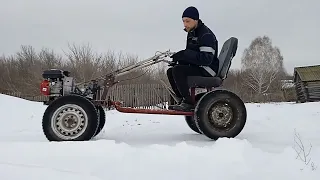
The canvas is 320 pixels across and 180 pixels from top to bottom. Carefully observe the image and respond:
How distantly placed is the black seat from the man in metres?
0.07

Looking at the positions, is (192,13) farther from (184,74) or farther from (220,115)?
(220,115)

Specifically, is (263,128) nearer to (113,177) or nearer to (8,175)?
(113,177)

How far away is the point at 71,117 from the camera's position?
15.2 ft

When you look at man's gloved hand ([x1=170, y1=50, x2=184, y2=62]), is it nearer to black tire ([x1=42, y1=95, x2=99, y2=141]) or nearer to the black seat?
the black seat

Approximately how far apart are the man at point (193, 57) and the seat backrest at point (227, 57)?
0.30 feet

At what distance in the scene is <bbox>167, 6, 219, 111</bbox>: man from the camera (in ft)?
16.1

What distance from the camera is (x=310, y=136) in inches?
199

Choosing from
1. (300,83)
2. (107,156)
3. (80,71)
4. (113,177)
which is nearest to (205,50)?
(107,156)

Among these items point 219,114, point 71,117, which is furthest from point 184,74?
point 71,117

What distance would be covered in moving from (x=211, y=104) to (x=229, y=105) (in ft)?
0.93

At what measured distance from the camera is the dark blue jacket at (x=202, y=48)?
4.87 m

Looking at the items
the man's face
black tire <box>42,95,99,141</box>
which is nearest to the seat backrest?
the man's face

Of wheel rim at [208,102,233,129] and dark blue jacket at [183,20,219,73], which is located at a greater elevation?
dark blue jacket at [183,20,219,73]

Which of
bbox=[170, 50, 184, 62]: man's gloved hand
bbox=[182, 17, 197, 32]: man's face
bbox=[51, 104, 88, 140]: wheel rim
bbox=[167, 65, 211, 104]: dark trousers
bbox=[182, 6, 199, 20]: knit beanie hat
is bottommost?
bbox=[51, 104, 88, 140]: wheel rim
